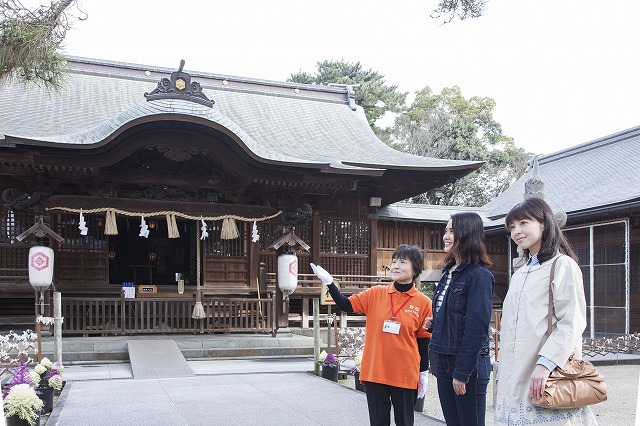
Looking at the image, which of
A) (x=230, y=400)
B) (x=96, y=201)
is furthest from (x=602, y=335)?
(x=96, y=201)

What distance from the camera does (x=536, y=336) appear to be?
3133 millimetres

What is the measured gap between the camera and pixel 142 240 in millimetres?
17938

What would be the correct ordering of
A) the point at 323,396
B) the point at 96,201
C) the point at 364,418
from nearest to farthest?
the point at 364,418 → the point at 323,396 → the point at 96,201

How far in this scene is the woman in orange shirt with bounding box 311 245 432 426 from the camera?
4.12 metres

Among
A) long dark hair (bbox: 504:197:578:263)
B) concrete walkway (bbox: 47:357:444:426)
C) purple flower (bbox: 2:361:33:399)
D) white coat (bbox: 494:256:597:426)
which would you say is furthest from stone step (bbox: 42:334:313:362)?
long dark hair (bbox: 504:197:578:263)

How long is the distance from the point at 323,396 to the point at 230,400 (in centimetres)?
109

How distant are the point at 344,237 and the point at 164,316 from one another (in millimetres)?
5086

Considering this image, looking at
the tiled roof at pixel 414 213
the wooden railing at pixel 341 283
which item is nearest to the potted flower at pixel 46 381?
the wooden railing at pixel 341 283

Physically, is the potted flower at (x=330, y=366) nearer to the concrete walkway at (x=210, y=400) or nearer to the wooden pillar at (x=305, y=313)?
the concrete walkway at (x=210, y=400)

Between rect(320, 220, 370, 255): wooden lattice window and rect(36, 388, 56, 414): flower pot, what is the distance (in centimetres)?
903

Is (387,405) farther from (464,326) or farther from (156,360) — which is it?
(156,360)

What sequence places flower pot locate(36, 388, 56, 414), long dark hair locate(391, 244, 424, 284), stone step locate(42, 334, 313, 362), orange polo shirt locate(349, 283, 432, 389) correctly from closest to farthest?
1. orange polo shirt locate(349, 283, 432, 389)
2. long dark hair locate(391, 244, 424, 284)
3. flower pot locate(36, 388, 56, 414)
4. stone step locate(42, 334, 313, 362)

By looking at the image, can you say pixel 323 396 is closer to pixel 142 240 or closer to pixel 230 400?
pixel 230 400

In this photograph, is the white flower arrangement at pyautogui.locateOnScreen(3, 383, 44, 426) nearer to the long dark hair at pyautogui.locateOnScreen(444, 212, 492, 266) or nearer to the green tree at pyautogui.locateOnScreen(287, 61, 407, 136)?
the long dark hair at pyautogui.locateOnScreen(444, 212, 492, 266)
